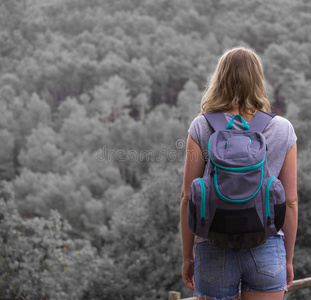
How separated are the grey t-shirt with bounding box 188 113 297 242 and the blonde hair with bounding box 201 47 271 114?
6 cm

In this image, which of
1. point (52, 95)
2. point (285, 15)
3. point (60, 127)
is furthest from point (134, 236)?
point (285, 15)

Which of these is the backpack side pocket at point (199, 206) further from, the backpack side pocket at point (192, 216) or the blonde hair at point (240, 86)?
the blonde hair at point (240, 86)

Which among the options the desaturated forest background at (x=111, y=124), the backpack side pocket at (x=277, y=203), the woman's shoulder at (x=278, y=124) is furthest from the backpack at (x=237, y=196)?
the desaturated forest background at (x=111, y=124)

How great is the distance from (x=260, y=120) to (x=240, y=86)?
149 millimetres

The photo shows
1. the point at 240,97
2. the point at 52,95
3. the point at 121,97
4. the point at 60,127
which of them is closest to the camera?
the point at 240,97

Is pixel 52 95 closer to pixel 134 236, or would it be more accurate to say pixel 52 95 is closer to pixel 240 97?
pixel 134 236

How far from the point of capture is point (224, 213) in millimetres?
1229

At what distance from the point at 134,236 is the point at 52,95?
3570 cm

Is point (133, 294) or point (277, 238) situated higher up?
point (277, 238)

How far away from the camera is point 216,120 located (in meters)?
1.37

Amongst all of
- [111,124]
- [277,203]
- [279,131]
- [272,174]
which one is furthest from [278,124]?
[111,124]

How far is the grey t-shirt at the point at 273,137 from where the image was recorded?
4.46 ft

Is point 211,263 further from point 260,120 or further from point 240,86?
point 240,86

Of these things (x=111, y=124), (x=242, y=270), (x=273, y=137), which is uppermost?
(x=273, y=137)
